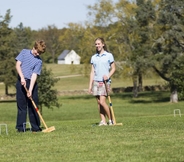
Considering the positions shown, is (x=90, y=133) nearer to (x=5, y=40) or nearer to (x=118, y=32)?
(x=118, y=32)

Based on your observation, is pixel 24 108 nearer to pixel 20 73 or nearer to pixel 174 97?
pixel 20 73

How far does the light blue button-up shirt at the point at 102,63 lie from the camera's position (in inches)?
543

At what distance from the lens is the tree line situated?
5325 cm

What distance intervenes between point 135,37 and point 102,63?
158 feet

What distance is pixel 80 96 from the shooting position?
73.9 meters

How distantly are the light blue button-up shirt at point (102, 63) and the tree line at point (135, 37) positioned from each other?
27.3m

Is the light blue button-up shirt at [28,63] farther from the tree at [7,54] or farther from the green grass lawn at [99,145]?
the tree at [7,54]

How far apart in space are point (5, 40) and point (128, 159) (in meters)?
60.5

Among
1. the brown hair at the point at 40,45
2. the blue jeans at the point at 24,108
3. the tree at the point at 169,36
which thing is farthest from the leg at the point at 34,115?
the tree at the point at 169,36

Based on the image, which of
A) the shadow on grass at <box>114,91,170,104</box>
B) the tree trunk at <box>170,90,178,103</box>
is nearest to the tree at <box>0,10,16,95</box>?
the shadow on grass at <box>114,91,170,104</box>

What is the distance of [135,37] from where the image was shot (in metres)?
61.5

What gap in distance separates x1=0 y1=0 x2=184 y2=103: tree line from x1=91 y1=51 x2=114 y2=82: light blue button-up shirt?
2734 cm

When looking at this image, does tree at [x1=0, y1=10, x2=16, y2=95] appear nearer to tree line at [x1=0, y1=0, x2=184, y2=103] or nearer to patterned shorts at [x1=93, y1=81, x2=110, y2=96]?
tree line at [x1=0, y1=0, x2=184, y2=103]

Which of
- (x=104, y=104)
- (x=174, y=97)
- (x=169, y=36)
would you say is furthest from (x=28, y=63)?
(x=174, y=97)
